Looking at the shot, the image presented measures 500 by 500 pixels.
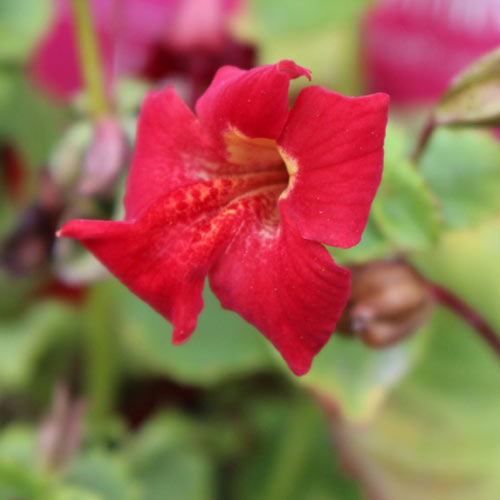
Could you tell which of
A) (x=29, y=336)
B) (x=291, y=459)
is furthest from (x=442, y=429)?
(x=29, y=336)

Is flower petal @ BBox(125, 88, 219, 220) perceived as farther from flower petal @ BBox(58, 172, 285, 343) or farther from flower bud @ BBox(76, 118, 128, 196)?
flower bud @ BBox(76, 118, 128, 196)

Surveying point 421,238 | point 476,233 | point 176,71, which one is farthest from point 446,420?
point 176,71

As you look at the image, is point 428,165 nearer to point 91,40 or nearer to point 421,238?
point 421,238

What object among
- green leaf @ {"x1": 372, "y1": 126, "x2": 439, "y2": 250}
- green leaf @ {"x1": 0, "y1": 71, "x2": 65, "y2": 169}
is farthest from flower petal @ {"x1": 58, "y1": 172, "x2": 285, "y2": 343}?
green leaf @ {"x1": 0, "y1": 71, "x2": 65, "y2": 169}

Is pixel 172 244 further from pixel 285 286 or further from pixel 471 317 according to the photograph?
pixel 471 317

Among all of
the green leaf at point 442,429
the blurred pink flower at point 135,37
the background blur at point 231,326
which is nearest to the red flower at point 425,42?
the background blur at point 231,326

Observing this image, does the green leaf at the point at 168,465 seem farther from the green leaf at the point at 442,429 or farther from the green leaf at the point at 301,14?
the green leaf at the point at 301,14
